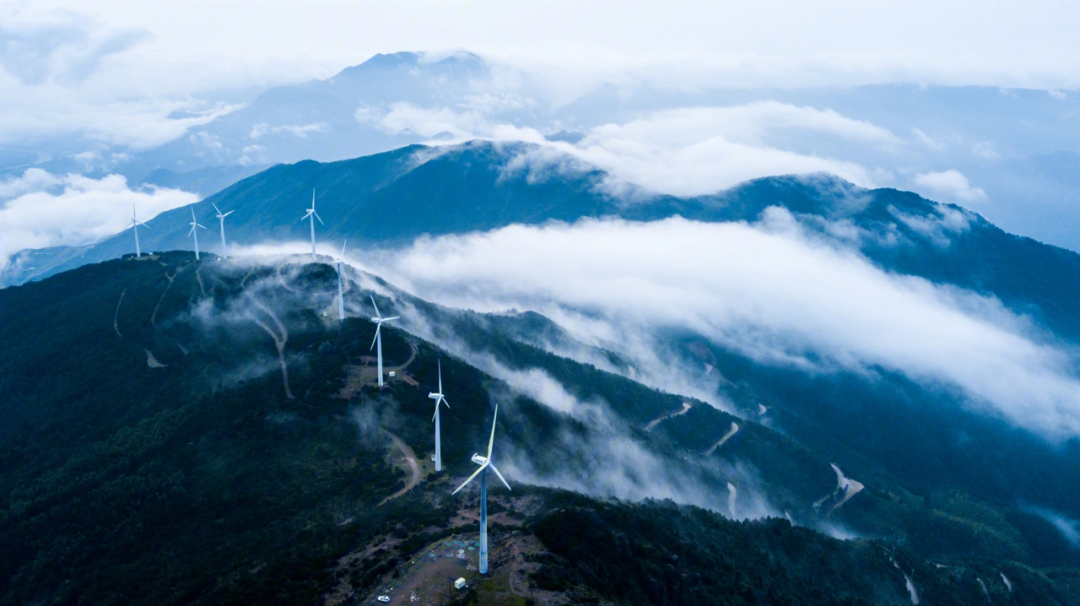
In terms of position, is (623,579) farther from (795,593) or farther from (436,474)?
(795,593)

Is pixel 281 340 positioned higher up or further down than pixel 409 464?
higher up

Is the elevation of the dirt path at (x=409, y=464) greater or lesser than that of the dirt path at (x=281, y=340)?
lesser

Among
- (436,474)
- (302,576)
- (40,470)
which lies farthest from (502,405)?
(40,470)

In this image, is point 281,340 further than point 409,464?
Yes

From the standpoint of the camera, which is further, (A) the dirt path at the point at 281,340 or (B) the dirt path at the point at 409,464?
(A) the dirt path at the point at 281,340

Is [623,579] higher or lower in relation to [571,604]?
lower

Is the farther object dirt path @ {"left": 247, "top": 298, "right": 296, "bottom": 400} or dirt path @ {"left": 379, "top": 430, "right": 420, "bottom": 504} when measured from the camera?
dirt path @ {"left": 247, "top": 298, "right": 296, "bottom": 400}

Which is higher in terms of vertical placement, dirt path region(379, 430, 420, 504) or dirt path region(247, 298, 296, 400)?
dirt path region(247, 298, 296, 400)

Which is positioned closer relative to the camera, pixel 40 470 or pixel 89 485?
pixel 89 485
